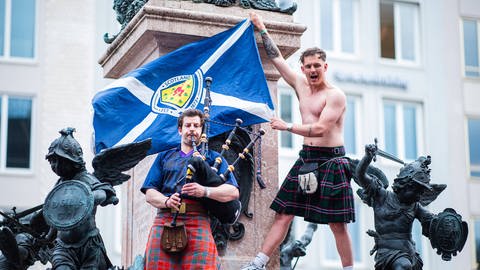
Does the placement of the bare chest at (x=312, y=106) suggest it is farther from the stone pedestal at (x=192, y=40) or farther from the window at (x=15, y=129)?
the window at (x=15, y=129)

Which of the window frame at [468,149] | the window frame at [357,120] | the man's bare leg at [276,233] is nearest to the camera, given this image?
the man's bare leg at [276,233]

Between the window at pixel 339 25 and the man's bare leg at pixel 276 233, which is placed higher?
the window at pixel 339 25

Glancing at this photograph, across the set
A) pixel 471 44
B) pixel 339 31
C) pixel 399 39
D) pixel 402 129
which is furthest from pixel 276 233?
pixel 471 44

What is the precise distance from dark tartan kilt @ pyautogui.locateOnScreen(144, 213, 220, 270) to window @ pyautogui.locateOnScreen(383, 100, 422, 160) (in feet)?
94.0

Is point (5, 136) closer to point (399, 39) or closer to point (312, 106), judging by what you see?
point (399, 39)

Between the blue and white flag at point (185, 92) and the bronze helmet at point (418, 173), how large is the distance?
49.8 inches

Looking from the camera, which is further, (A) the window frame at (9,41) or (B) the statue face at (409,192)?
(A) the window frame at (9,41)

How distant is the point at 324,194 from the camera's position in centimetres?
1110

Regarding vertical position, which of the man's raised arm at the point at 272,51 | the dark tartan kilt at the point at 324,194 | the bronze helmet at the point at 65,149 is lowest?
the dark tartan kilt at the point at 324,194

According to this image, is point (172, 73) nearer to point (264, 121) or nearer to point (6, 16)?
point (264, 121)

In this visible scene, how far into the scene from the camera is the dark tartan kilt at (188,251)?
32.0ft

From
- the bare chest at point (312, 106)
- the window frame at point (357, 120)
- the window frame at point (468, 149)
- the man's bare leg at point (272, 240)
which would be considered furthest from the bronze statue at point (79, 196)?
the window frame at point (468, 149)

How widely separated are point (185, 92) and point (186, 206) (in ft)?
6.53

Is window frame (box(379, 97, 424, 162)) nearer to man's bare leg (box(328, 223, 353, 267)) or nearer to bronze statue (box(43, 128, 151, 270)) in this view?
man's bare leg (box(328, 223, 353, 267))
